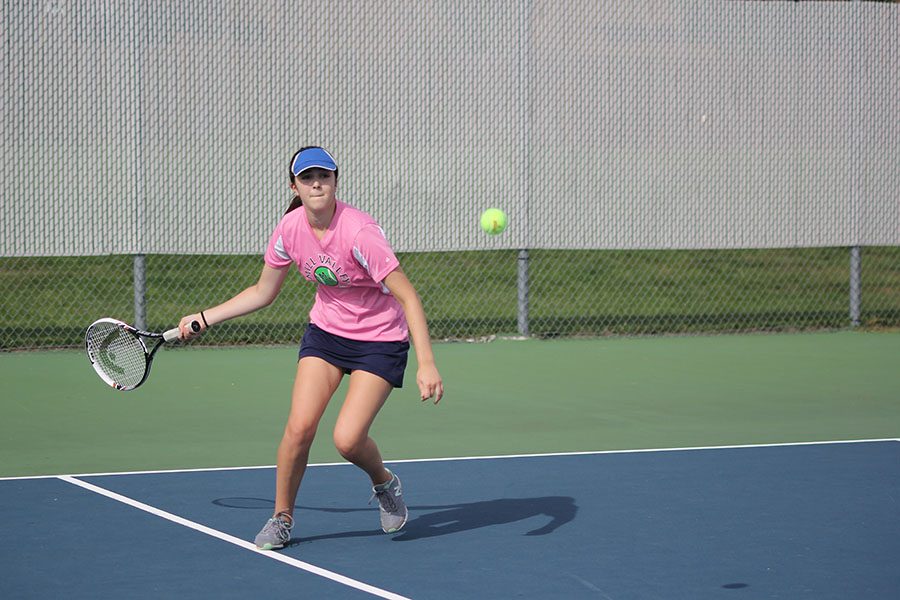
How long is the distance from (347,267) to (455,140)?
6928 millimetres

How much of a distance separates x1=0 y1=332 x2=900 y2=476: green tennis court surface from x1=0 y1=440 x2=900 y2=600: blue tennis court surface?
58cm

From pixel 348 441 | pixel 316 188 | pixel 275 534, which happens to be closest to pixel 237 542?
pixel 275 534

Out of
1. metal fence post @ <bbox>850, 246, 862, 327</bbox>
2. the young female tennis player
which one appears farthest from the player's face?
metal fence post @ <bbox>850, 246, 862, 327</bbox>

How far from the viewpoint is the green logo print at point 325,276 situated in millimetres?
5414

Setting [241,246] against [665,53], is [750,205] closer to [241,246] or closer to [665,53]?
[665,53]

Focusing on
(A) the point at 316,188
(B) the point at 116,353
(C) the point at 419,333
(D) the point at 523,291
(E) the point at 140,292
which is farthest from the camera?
(D) the point at 523,291

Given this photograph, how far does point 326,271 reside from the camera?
541 centimetres

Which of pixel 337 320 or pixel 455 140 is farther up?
pixel 455 140

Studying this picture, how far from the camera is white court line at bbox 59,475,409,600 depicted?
192 inches

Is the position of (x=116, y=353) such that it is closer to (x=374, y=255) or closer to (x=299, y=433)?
(x=299, y=433)

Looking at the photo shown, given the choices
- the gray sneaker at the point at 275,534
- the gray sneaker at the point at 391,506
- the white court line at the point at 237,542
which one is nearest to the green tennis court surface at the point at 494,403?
the white court line at the point at 237,542

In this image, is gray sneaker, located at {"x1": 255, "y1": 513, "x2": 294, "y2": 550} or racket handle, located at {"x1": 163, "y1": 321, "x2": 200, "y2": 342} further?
racket handle, located at {"x1": 163, "y1": 321, "x2": 200, "y2": 342}

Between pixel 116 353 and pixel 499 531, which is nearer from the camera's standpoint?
pixel 499 531

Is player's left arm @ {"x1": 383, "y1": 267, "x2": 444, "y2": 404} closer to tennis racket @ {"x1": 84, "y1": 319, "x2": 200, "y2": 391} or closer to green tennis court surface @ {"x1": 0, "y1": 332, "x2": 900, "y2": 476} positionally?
tennis racket @ {"x1": 84, "y1": 319, "x2": 200, "y2": 391}
